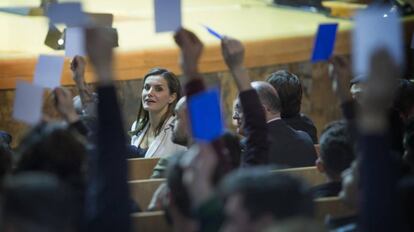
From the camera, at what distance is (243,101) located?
3.43 m

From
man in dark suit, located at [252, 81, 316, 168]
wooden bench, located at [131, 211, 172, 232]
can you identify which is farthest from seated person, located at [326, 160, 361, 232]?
man in dark suit, located at [252, 81, 316, 168]

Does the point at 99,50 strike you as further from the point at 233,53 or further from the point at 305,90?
the point at 305,90

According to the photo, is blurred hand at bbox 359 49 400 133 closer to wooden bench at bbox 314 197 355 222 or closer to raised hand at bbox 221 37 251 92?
wooden bench at bbox 314 197 355 222

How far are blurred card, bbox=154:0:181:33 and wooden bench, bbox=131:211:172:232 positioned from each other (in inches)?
26.9

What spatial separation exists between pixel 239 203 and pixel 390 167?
13.2 inches

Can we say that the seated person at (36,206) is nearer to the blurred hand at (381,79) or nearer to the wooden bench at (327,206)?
the blurred hand at (381,79)

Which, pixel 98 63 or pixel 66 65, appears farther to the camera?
pixel 66 65

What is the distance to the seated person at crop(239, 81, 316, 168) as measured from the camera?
461 centimetres

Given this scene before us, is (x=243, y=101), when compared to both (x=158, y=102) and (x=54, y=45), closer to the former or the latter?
(x=158, y=102)

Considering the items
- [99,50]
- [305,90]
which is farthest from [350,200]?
[305,90]

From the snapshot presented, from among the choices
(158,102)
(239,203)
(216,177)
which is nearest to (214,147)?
(216,177)

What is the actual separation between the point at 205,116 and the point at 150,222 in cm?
48

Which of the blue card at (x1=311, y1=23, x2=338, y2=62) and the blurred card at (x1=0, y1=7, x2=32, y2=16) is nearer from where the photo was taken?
the blue card at (x1=311, y1=23, x2=338, y2=62)

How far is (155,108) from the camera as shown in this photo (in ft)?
18.1
